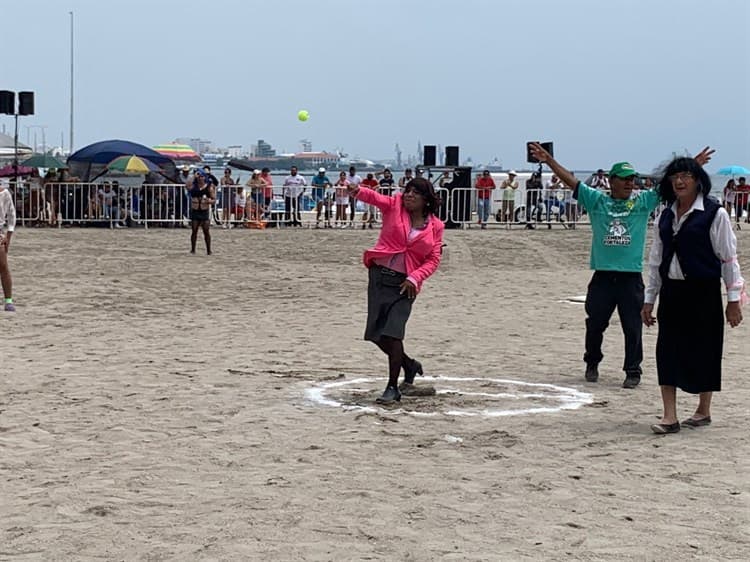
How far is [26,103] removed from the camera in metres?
29.5

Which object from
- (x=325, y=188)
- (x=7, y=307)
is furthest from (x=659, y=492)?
(x=325, y=188)

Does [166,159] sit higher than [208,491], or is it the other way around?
[166,159]

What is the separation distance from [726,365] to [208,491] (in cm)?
590

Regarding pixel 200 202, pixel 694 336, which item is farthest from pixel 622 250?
pixel 200 202

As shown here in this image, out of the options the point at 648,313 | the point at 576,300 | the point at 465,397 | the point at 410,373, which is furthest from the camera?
the point at 576,300

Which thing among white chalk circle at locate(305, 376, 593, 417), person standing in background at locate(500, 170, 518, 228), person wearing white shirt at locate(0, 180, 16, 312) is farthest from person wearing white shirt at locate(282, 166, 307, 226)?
white chalk circle at locate(305, 376, 593, 417)

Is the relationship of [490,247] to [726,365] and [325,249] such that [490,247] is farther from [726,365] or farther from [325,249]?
[726,365]

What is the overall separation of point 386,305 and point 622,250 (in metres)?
2.16

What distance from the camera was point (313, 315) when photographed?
14.3 m

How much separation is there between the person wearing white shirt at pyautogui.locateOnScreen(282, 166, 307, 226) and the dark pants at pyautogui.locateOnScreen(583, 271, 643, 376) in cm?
2277

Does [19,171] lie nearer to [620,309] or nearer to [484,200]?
[484,200]

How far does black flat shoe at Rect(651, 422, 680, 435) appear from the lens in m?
7.83

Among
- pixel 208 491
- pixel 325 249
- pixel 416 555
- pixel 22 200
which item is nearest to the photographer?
pixel 416 555

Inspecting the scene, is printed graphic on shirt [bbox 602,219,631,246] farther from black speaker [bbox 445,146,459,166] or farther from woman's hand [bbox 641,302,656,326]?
black speaker [bbox 445,146,459,166]
